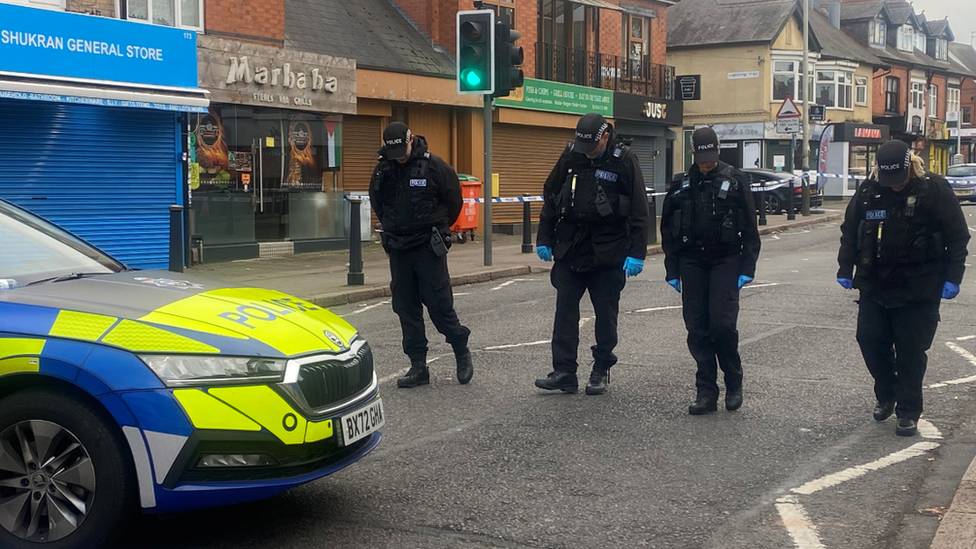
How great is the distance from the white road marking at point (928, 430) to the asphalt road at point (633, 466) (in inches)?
0.9

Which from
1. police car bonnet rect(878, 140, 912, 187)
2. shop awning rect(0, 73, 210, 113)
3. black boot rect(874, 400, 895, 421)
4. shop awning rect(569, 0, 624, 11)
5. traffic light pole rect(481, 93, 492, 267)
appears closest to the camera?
police car bonnet rect(878, 140, 912, 187)

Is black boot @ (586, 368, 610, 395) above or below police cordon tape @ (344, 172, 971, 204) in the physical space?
below

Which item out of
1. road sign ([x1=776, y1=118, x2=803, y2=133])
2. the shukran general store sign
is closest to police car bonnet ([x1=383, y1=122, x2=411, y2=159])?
the shukran general store sign

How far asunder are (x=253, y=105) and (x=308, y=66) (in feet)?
4.37

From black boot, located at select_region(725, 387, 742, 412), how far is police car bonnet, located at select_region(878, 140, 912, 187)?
1.62 m

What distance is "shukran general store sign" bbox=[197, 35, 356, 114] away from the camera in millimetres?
16812

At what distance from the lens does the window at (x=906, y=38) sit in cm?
6044

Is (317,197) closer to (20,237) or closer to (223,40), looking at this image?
(223,40)

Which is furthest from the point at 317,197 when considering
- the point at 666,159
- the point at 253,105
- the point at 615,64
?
the point at 666,159

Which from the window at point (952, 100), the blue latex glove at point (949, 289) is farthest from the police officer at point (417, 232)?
the window at point (952, 100)

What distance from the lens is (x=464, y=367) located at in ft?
25.2

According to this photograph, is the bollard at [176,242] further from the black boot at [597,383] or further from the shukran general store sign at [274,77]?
the black boot at [597,383]

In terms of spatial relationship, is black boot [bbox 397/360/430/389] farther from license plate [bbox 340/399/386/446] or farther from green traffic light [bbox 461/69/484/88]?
green traffic light [bbox 461/69/484/88]

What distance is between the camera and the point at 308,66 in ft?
60.8
